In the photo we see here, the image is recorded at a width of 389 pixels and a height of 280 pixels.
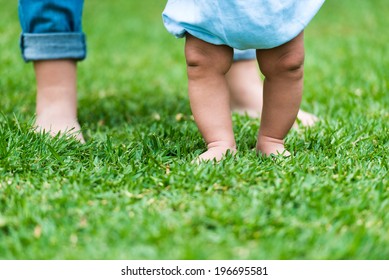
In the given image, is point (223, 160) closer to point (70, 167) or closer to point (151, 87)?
point (70, 167)

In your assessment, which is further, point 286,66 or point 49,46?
point 49,46

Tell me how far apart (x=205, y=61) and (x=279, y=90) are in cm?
25

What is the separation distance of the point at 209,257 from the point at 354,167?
721 mm

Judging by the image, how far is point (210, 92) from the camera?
6.37ft

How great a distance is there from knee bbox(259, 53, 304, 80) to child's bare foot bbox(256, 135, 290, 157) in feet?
0.67

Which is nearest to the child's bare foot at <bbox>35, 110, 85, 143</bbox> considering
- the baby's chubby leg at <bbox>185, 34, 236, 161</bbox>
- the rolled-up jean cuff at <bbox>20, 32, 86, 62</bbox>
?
the rolled-up jean cuff at <bbox>20, 32, 86, 62</bbox>

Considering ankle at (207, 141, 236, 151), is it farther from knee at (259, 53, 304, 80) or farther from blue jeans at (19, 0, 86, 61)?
blue jeans at (19, 0, 86, 61)

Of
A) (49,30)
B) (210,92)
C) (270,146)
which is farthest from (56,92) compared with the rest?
(270,146)

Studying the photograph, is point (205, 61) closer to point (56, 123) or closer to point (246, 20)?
point (246, 20)

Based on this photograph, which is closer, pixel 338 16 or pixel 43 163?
pixel 43 163

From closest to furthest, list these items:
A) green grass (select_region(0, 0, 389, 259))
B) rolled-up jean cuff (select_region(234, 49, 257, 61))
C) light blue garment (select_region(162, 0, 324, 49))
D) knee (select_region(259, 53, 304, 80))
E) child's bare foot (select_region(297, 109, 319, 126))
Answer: green grass (select_region(0, 0, 389, 259)) < light blue garment (select_region(162, 0, 324, 49)) < knee (select_region(259, 53, 304, 80)) < child's bare foot (select_region(297, 109, 319, 126)) < rolled-up jean cuff (select_region(234, 49, 257, 61))

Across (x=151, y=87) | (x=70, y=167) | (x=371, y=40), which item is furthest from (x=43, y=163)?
(x=371, y=40)

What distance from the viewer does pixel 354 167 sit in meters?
1.87

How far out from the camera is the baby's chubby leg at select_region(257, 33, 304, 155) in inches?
75.2
